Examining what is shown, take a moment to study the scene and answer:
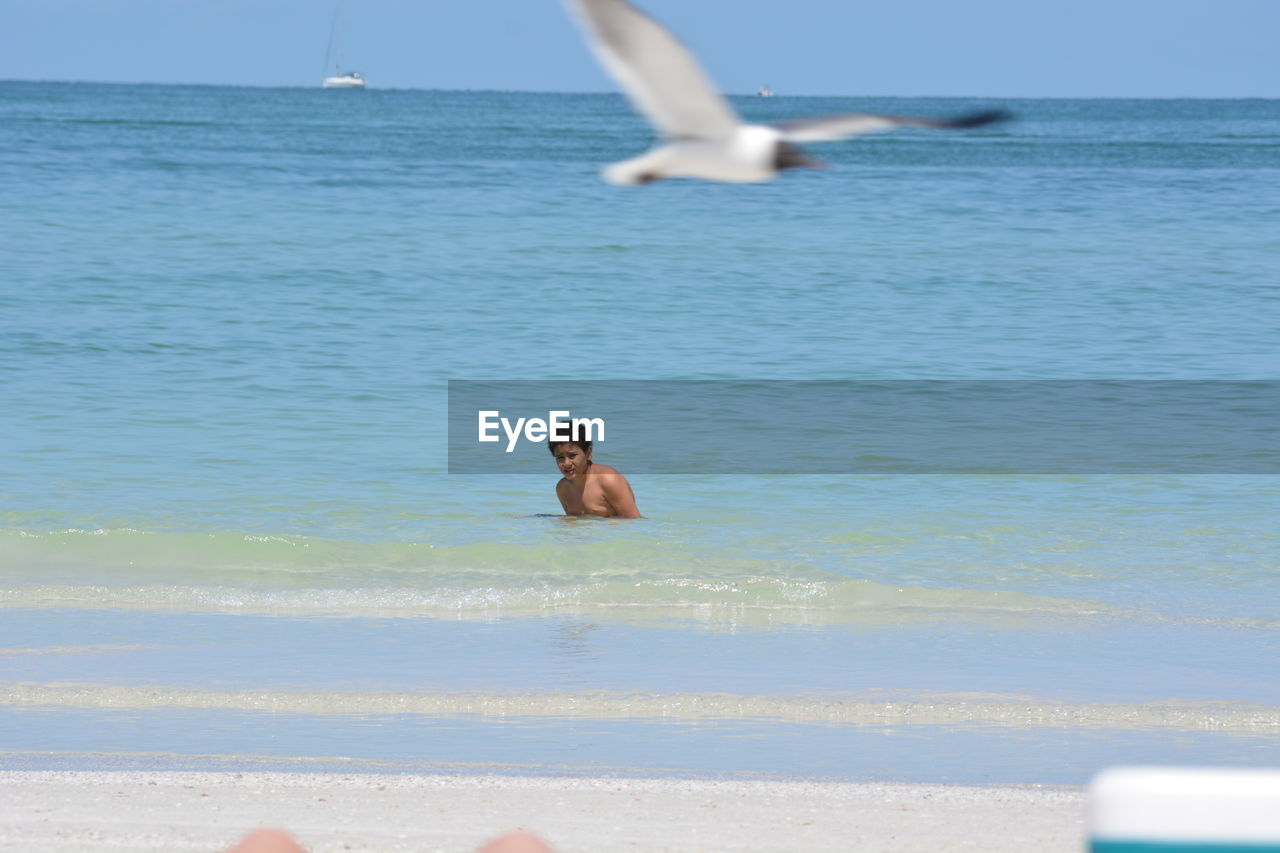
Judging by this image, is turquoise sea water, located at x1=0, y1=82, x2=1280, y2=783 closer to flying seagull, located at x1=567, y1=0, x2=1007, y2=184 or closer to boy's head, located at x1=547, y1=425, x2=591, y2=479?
boy's head, located at x1=547, y1=425, x2=591, y2=479

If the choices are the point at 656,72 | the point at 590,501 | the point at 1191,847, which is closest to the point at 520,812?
the point at 656,72

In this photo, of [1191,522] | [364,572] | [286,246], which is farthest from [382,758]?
[286,246]

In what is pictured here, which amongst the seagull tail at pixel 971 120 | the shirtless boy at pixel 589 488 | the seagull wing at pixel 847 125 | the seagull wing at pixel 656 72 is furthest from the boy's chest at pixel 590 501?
the seagull wing at pixel 656 72

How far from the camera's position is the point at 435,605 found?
7738 mm

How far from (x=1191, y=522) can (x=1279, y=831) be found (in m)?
8.32

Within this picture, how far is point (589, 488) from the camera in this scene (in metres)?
10.1

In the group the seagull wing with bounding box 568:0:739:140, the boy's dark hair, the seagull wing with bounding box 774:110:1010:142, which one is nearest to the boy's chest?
the boy's dark hair

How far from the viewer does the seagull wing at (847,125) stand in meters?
2.55

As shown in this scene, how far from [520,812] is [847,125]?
2.76m

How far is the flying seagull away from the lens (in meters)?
2.42

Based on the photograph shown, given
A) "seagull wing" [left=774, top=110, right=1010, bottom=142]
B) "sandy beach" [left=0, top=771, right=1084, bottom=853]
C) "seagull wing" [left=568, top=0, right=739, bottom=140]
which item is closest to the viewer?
"seagull wing" [left=568, top=0, right=739, bottom=140]

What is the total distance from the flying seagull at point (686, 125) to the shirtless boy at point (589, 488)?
24.4 ft

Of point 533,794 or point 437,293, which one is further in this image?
point 437,293

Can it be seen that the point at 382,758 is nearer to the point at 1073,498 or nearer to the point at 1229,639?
the point at 1229,639
